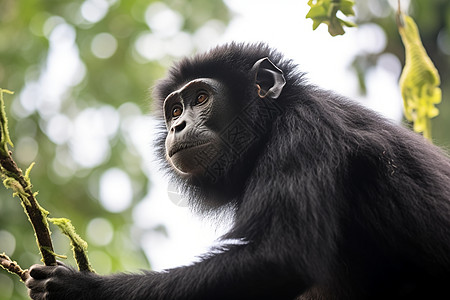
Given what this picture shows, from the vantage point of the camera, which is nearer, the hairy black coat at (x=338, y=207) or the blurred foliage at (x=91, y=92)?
the hairy black coat at (x=338, y=207)

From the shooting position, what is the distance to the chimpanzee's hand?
399 centimetres

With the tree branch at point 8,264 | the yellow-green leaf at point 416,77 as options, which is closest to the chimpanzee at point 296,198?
the tree branch at point 8,264

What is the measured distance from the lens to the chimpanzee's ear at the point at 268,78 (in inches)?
198

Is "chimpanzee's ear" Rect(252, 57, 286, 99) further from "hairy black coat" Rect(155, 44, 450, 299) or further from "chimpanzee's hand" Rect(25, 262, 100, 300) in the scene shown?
"chimpanzee's hand" Rect(25, 262, 100, 300)

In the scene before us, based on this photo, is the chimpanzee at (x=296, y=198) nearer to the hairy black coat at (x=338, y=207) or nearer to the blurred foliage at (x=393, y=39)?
the hairy black coat at (x=338, y=207)

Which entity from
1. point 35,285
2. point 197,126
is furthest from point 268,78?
point 35,285

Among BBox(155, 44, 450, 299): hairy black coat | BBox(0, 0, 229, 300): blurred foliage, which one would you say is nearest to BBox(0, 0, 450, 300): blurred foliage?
BBox(0, 0, 229, 300): blurred foliage

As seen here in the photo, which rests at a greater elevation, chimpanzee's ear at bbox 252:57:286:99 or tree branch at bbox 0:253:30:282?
chimpanzee's ear at bbox 252:57:286:99

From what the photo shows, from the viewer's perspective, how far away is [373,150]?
4473 millimetres

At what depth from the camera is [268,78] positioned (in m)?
Result: 5.27

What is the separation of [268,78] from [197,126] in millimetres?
775

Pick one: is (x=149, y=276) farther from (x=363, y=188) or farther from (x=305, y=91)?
(x=305, y=91)

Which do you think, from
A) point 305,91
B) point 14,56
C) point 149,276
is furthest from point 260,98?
point 14,56

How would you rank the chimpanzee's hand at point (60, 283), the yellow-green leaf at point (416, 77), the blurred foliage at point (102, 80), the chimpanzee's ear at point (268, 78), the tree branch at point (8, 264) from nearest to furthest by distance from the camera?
the tree branch at point (8, 264) < the chimpanzee's hand at point (60, 283) < the chimpanzee's ear at point (268, 78) < the yellow-green leaf at point (416, 77) < the blurred foliage at point (102, 80)
